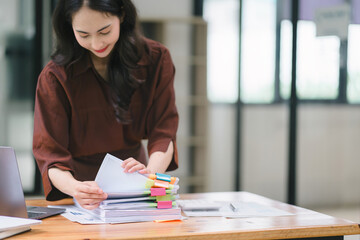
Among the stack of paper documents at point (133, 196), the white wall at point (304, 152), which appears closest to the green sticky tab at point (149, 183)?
the stack of paper documents at point (133, 196)

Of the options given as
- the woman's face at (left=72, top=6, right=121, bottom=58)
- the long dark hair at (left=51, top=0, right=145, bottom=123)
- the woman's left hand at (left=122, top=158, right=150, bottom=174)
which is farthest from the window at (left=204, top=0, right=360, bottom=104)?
the woman's left hand at (left=122, top=158, right=150, bottom=174)

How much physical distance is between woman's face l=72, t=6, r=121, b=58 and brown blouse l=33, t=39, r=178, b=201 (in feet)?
0.53

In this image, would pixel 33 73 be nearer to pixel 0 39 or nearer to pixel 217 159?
pixel 0 39

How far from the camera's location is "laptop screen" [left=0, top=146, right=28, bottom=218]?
1.29 meters

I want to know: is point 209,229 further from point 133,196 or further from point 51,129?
point 51,129

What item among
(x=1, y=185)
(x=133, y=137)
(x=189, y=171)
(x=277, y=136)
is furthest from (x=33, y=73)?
(x=1, y=185)

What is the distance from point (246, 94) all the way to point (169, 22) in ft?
3.18

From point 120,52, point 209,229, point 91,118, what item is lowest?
point 209,229

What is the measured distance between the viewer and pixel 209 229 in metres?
1.32

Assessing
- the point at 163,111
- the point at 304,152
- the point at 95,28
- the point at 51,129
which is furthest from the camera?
the point at 304,152

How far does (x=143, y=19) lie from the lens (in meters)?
4.49

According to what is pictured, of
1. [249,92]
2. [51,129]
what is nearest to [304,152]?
[249,92]

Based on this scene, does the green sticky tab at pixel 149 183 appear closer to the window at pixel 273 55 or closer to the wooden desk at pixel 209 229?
the wooden desk at pixel 209 229

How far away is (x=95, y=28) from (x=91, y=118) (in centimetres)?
36
